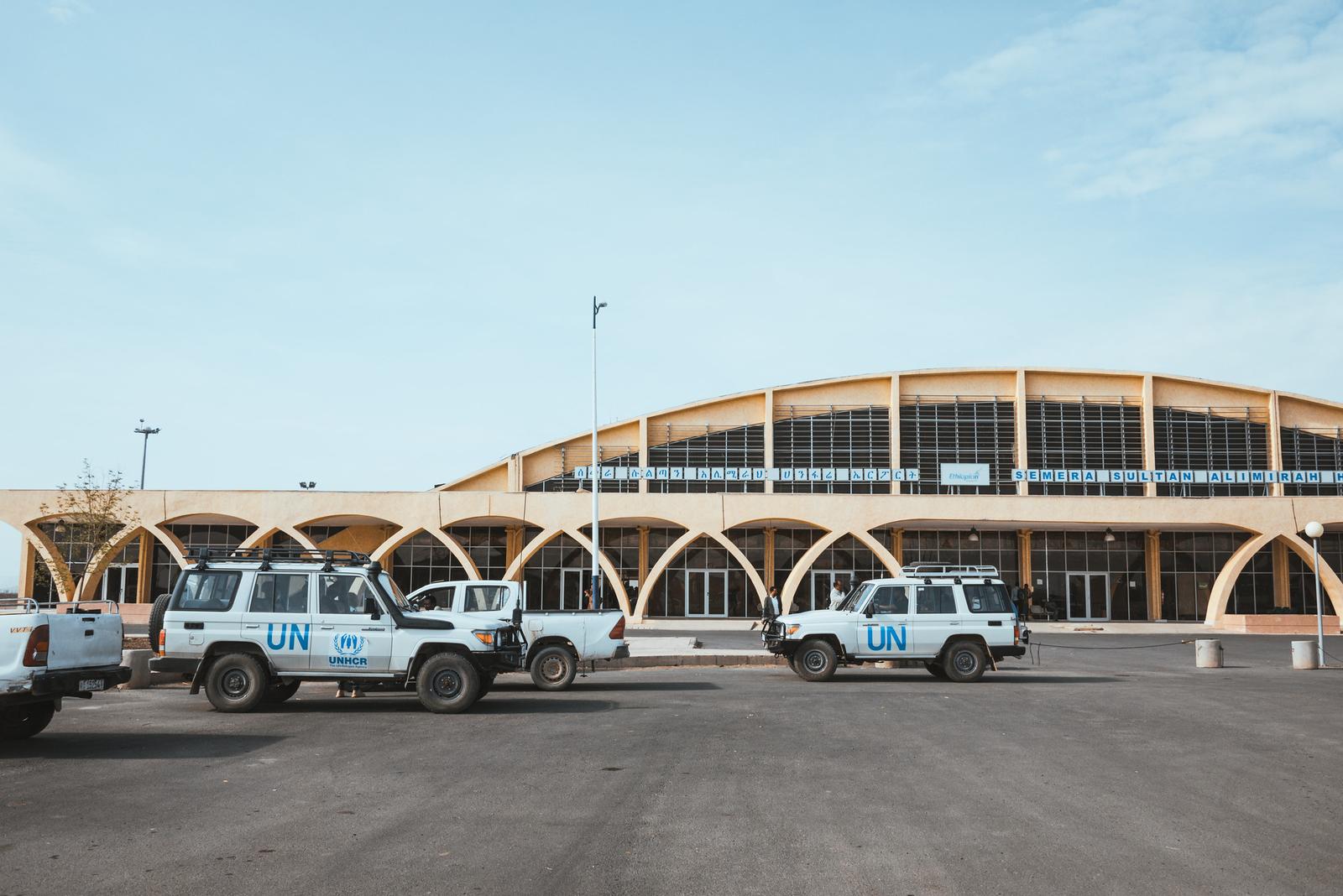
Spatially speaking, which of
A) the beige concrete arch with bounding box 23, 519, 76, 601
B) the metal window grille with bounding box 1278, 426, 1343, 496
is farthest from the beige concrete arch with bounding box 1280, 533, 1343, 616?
the beige concrete arch with bounding box 23, 519, 76, 601

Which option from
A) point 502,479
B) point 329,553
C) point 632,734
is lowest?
point 632,734

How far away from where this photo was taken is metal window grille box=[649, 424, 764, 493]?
48.9 metres

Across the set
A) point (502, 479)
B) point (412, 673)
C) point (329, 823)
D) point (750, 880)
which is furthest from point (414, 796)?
point (502, 479)

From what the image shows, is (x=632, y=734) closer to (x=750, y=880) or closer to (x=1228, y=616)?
(x=750, y=880)

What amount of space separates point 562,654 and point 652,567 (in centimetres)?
2770

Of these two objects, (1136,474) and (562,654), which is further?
(1136,474)

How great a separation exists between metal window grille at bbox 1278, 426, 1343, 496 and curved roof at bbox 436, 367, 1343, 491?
1.07 feet

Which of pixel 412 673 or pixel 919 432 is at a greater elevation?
pixel 919 432

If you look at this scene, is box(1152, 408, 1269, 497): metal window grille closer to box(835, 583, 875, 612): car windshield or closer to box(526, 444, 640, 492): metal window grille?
box(526, 444, 640, 492): metal window grille

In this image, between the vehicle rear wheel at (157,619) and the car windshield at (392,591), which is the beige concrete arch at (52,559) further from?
the car windshield at (392,591)

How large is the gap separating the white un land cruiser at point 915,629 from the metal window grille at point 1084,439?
94.5 ft

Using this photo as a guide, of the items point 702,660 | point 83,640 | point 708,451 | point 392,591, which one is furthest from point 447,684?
point 708,451

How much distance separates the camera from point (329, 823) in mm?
8133

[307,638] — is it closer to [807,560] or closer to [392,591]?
[392,591]
